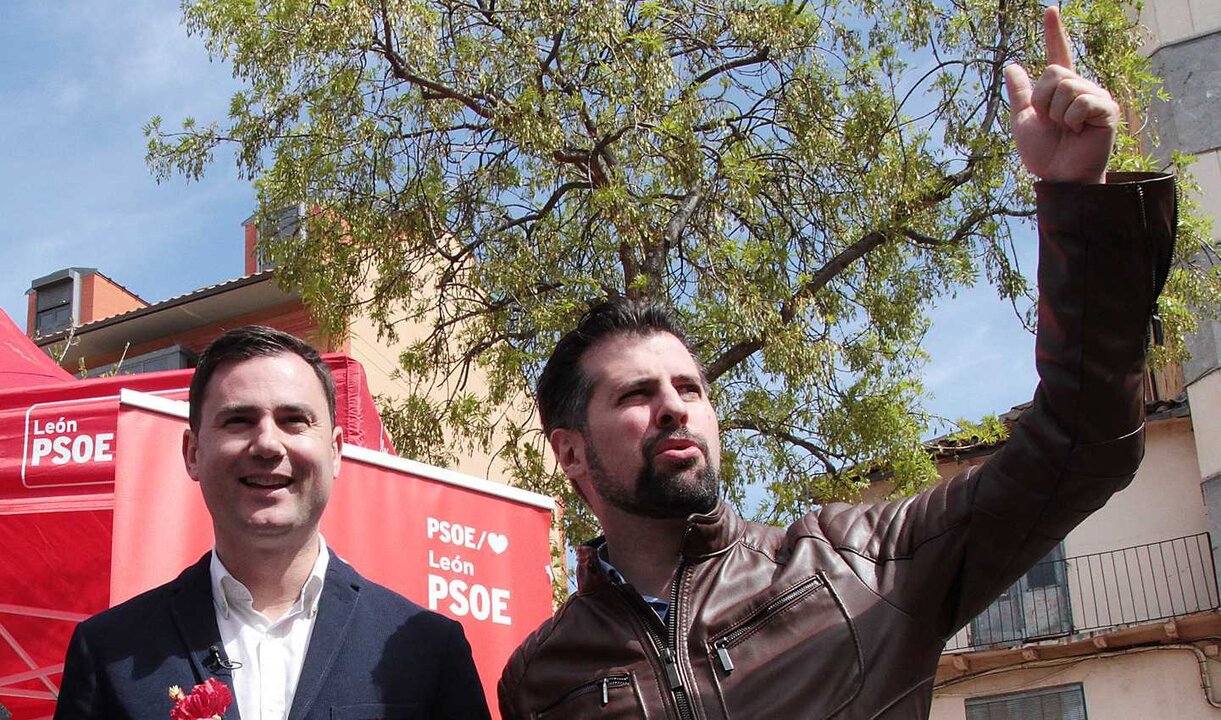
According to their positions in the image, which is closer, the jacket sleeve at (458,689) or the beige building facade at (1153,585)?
the jacket sleeve at (458,689)

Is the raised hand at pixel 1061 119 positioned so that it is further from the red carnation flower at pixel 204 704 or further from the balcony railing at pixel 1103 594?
the balcony railing at pixel 1103 594

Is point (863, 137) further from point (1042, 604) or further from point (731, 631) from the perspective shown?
point (1042, 604)

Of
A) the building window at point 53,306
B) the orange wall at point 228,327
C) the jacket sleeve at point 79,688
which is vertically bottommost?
the jacket sleeve at point 79,688

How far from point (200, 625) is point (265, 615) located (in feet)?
0.45

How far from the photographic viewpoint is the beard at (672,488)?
9.26ft

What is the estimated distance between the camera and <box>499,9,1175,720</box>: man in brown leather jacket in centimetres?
229

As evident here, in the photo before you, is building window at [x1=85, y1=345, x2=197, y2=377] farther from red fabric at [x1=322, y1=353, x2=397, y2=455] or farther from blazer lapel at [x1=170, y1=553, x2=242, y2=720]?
blazer lapel at [x1=170, y1=553, x2=242, y2=720]

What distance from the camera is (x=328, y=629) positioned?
2.96 metres

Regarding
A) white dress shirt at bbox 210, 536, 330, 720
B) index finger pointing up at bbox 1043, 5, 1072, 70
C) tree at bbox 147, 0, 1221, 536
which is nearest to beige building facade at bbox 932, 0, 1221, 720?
tree at bbox 147, 0, 1221, 536

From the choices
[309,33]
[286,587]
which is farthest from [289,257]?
[286,587]

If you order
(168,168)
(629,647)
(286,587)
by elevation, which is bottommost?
(629,647)

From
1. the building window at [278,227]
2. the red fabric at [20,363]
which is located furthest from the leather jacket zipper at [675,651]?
the building window at [278,227]

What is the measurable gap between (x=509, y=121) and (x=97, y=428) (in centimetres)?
521

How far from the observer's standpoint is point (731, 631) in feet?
8.78
